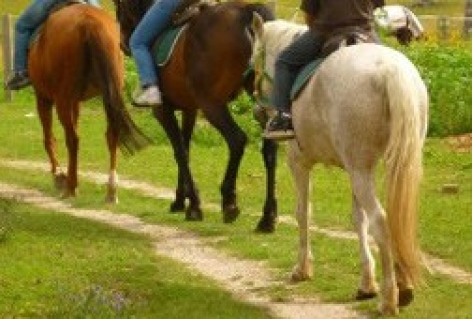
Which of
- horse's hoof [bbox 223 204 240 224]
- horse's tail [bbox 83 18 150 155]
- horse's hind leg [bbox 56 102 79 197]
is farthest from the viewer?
horse's hind leg [bbox 56 102 79 197]

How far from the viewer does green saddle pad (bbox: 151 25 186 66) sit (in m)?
12.6

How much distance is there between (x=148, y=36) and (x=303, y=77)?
12.6 feet

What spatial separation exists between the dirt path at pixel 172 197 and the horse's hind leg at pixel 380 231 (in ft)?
5.05

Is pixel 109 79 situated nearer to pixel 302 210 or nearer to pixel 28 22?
pixel 28 22

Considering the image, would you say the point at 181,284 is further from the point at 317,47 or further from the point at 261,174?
the point at 261,174

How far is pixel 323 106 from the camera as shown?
8.93 metres

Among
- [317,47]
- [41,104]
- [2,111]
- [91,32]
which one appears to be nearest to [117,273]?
[317,47]

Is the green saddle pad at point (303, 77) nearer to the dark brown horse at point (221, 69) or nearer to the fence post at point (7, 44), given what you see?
the dark brown horse at point (221, 69)

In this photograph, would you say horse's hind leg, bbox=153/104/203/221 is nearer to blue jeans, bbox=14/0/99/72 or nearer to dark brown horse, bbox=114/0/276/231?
dark brown horse, bbox=114/0/276/231

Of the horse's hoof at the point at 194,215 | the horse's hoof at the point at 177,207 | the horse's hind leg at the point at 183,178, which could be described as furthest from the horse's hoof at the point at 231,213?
the horse's hoof at the point at 177,207

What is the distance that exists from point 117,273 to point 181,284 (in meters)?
0.61

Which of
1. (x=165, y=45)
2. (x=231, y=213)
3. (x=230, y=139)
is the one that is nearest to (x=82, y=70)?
(x=165, y=45)

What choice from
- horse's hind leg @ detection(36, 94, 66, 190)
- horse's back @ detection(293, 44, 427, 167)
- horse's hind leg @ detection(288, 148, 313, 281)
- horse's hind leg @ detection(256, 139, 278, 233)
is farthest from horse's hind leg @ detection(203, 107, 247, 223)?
horse's hind leg @ detection(36, 94, 66, 190)

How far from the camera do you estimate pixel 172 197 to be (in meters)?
14.9
